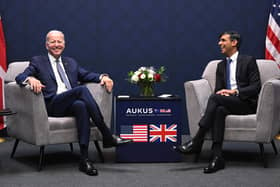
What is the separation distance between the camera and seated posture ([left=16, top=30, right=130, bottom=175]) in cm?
430

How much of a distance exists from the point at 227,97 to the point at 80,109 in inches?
51.8

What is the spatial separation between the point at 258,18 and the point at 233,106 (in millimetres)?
2129

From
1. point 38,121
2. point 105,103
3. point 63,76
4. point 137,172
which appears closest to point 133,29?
point 63,76

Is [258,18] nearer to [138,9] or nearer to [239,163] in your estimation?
[138,9]

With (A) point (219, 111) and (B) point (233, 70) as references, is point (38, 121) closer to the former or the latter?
(A) point (219, 111)

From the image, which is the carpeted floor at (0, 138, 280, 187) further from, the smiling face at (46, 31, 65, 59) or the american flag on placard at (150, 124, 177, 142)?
the smiling face at (46, 31, 65, 59)

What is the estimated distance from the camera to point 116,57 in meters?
6.27

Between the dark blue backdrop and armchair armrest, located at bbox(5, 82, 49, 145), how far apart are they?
1695 mm

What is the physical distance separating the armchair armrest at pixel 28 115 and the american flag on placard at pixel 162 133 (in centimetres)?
98

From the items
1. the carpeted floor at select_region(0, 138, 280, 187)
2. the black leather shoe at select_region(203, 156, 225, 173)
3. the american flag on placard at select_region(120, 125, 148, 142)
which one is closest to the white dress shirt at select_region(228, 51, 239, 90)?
the carpeted floor at select_region(0, 138, 280, 187)

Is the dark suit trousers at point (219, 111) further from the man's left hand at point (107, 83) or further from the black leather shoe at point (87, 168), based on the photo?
the black leather shoe at point (87, 168)

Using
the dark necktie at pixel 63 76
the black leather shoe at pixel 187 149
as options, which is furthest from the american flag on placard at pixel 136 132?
the dark necktie at pixel 63 76

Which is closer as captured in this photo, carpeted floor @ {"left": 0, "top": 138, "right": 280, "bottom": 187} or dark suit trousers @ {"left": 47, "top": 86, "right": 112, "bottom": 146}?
carpeted floor @ {"left": 0, "top": 138, "right": 280, "bottom": 187}

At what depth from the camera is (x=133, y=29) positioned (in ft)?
20.5
